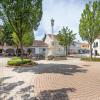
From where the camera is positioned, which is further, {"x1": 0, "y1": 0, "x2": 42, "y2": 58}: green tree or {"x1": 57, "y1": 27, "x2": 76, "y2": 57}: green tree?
{"x1": 57, "y1": 27, "x2": 76, "y2": 57}: green tree

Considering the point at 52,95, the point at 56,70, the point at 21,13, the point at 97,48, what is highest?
the point at 21,13

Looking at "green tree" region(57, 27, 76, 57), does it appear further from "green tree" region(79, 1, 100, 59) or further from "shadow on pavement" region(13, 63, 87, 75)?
"shadow on pavement" region(13, 63, 87, 75)

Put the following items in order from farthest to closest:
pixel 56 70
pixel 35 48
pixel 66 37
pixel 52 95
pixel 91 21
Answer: pixel 35 48 → pixel 66 37 → pixel 91 21 → pixel 56 70 → pixel 52 95

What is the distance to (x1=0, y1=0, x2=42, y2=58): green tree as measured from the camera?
2058 cm

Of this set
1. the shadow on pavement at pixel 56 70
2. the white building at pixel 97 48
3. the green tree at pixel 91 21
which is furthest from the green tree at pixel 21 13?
the white building at pixel 97 48

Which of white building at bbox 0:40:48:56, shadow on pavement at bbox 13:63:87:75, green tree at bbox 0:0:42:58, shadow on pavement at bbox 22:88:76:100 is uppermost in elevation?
green tree at bbox 0:0:42:58

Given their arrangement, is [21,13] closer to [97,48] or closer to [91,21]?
[91,21]

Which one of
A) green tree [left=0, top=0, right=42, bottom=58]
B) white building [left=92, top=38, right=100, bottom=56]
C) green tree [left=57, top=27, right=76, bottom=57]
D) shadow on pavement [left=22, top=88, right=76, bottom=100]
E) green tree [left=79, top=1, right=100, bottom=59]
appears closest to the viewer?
shadow on pavement [left=22, top=88, right=76, bottom=100]

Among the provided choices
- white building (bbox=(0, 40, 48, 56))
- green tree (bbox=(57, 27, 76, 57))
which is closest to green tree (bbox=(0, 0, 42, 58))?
green tree (bbox=(57, 27, 76, 57))

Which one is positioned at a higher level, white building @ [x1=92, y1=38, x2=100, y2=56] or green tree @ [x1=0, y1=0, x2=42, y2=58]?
green tree @ [x1=0, y1=0, x2=42, y2=58]

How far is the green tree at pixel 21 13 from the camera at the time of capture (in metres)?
20.6

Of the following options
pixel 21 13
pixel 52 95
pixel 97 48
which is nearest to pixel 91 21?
pixel 21 13

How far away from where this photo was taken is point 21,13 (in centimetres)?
2108

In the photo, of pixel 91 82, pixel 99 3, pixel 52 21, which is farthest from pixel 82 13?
pixel 91 82
